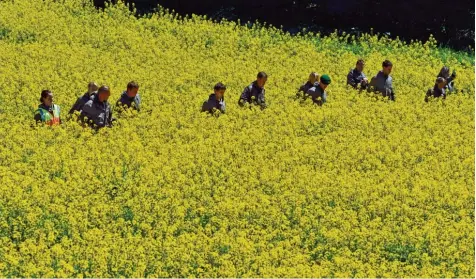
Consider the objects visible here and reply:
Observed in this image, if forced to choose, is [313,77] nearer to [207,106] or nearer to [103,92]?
[207,106]

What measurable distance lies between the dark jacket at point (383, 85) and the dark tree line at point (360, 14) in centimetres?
820

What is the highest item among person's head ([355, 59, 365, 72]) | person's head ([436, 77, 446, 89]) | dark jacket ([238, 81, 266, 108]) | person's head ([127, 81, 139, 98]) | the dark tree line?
the dark tree line

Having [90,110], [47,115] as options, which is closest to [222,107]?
[90,110]

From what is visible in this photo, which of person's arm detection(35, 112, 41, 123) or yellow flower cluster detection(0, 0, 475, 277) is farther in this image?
person's arm detection(35, 112, 41, 123)

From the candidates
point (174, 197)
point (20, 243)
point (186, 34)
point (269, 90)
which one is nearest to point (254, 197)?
point (174, 197)

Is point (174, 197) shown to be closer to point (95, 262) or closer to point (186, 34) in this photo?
point (95, 262)

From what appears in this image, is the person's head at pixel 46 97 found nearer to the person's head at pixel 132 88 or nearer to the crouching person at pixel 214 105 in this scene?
the person's head at pixel 132 88

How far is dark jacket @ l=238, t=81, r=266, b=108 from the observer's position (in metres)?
18.9

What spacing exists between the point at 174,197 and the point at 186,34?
12826mm

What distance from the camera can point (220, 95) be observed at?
1783 centimetres

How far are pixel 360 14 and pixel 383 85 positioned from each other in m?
9.83

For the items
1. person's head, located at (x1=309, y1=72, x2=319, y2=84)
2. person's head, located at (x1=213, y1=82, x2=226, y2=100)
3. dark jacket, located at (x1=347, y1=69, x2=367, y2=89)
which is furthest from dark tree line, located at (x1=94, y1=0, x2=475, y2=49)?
person's head, located at (x1=213, y1=82, x2=226, y2=100)

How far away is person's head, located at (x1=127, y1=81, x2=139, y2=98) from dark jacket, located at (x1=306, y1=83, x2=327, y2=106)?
166 inches

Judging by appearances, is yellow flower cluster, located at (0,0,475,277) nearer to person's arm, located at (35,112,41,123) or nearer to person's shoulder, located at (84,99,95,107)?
person's arm, located at (35,112,41,123)
